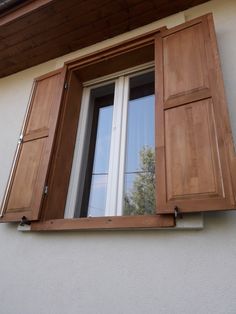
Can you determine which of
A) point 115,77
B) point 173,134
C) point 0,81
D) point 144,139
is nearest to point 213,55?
point 173,134

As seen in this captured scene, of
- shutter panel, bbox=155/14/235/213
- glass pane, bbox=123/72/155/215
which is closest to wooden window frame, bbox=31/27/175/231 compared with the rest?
shutter panel, bbox=155/14/235/213

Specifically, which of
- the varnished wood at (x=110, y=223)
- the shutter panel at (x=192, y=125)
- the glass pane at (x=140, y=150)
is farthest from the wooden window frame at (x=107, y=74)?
the glass pane at (x=140, y=150)

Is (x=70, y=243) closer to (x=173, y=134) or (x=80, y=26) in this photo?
(x=173, y=134)

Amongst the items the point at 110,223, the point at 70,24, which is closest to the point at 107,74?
the point at 70,24

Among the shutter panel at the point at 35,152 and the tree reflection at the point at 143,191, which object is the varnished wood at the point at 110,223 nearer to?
the shutter panel at the point at 35,152

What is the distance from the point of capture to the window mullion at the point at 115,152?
71.7 inches

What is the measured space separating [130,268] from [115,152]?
2.85ft

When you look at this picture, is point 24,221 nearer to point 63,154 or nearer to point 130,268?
point 63,154

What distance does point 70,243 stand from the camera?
1641 mm

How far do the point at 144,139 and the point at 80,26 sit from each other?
123 centimetres

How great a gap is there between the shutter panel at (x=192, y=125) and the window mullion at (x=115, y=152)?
45 cm

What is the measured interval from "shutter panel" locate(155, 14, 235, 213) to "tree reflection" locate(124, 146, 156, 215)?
33 centimetres

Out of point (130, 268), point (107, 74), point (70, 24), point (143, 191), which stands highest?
point (70, 24)

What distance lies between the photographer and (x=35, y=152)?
207cm
